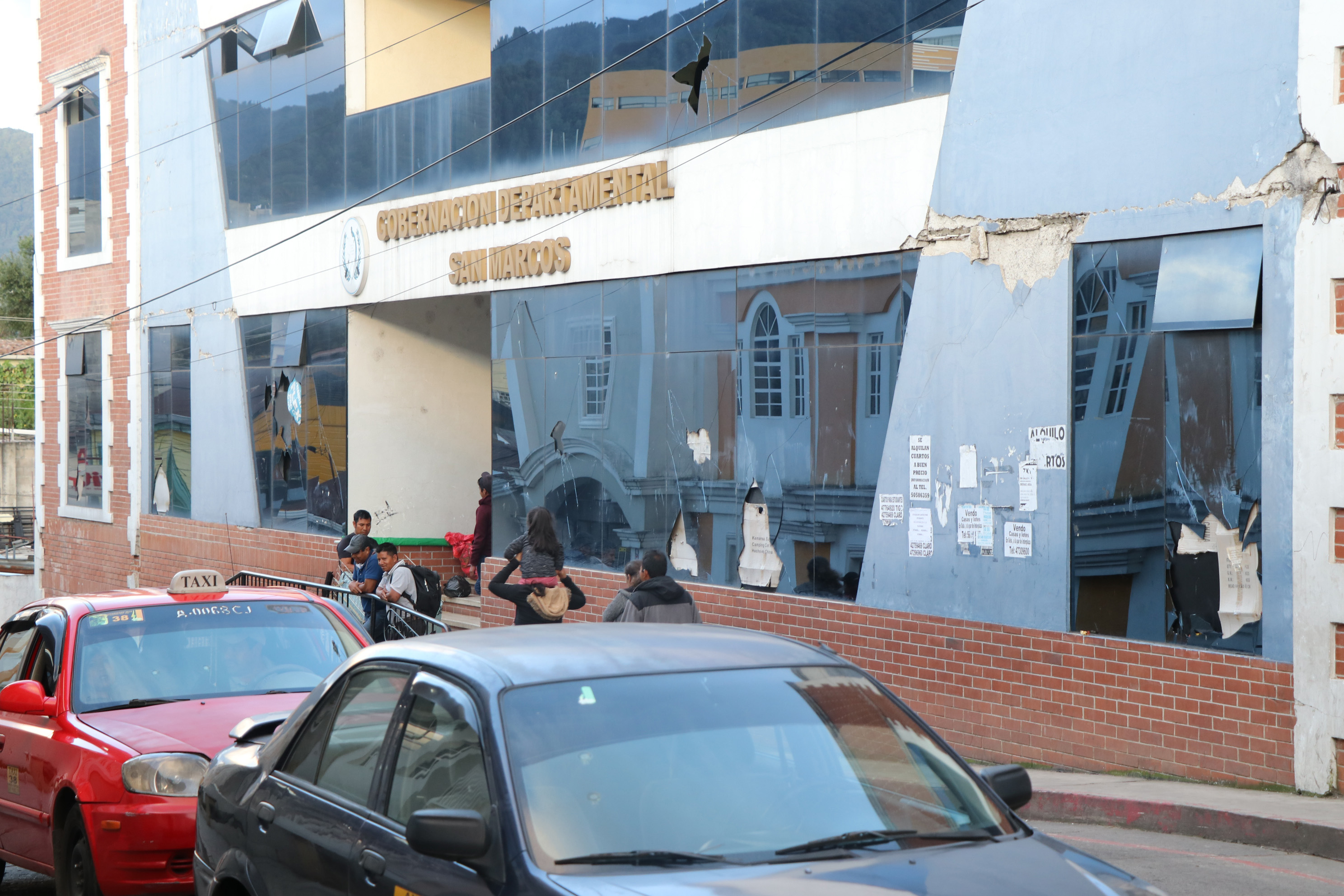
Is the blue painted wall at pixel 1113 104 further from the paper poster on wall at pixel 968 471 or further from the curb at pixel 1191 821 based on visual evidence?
the curb at pixel 1191 821

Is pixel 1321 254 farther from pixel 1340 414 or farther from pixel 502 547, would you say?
pixel 502 547

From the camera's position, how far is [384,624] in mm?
13703

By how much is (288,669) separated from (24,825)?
1498mm

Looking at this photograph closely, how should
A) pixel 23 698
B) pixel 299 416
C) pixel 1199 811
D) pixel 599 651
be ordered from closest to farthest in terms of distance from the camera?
pixel 599 651
pixel 23 698
pixel 1199 811
pixel 299 416

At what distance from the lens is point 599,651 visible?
13.1 feet

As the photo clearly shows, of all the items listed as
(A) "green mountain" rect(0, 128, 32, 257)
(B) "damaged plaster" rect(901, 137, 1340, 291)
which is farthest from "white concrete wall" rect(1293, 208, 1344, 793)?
(A) "green mountain" rect(0, 128, 32, 257)

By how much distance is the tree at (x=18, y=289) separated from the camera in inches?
2633

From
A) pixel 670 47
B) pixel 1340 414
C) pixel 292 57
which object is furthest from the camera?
pixel 292 57

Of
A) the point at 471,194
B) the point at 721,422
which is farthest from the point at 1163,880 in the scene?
the point at 471,194

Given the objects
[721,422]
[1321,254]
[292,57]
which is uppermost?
[292,57]

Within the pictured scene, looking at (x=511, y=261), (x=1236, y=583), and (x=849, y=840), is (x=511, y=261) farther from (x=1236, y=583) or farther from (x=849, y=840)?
(x=849, y=840)

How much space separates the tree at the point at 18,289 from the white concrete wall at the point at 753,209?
186 ft

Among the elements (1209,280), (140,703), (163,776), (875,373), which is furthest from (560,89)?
(163,776)

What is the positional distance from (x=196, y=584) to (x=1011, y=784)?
5677 mm
